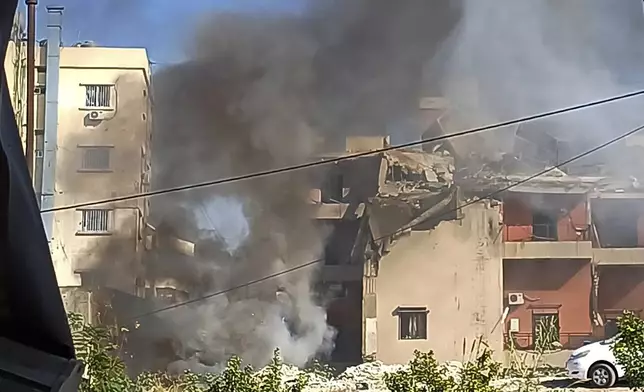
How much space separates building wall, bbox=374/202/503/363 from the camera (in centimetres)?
512

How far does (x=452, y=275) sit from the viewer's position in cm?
525

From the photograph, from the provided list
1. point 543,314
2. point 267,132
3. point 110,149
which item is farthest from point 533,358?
point 110,149

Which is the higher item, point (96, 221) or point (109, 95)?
point (109, 95)

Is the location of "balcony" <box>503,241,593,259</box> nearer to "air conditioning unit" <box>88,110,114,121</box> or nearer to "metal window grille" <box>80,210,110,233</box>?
"metal window grille" <box>80,210,110,233</box>

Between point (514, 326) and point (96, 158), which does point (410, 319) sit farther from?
point (96, 158)

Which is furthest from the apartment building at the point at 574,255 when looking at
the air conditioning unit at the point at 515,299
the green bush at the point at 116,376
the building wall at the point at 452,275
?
the green bush at the point at 116,376

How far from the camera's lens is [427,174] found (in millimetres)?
5465

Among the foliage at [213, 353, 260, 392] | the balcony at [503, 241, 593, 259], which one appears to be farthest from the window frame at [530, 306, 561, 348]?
the foliage at [213, 353, 260, 392]

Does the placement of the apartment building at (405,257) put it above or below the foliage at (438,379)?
above

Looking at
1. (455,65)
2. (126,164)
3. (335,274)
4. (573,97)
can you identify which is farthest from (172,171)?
(573,97)

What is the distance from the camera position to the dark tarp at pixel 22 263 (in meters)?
0.48

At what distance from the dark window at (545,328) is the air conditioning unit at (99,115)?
124 inches

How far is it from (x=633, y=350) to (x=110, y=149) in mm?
3789

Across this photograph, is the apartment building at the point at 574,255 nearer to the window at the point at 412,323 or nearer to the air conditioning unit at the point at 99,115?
the window at the point at 412,323
